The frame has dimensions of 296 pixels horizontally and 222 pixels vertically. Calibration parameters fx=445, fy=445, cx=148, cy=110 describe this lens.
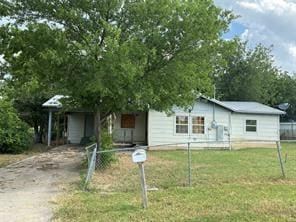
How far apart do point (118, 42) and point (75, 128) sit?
62.4 feet

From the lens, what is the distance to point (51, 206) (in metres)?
9.48

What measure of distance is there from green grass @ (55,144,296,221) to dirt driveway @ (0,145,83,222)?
494 millimetres

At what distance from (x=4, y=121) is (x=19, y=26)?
9652mm

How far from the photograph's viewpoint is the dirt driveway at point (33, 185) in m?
8.83

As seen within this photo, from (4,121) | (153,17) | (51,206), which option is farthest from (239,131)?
(51,206)

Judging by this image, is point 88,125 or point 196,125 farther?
point 88,125

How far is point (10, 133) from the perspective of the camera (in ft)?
80.1

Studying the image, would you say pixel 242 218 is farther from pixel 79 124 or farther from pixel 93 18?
pixel 79 124

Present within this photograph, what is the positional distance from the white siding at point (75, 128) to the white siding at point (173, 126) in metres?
6.15

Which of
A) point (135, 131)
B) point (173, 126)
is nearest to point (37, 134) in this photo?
point (135, 131)

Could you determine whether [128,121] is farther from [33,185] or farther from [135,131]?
[33,185]

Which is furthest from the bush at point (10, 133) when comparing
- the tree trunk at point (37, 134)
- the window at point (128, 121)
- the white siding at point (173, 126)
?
the window at point (128, 121)

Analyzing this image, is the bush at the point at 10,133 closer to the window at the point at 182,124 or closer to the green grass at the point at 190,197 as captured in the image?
the window at the point at 182,124

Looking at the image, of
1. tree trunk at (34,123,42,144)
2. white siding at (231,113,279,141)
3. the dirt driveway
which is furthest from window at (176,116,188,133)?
tree trunk at (34,123,42,144)
